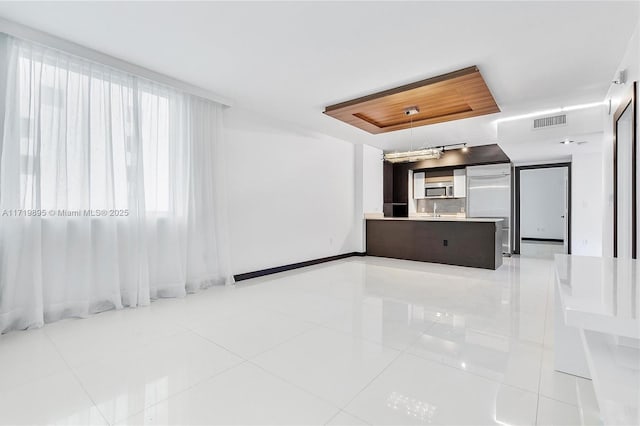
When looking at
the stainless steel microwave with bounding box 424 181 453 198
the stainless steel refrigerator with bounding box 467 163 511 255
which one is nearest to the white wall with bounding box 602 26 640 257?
the stainless steel refrigerator with bounding box 467 163 511 255

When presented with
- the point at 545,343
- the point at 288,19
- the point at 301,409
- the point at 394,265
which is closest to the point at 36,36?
the point at 288,19

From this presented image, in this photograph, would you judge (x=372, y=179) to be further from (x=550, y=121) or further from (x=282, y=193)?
(x=550, y=121)

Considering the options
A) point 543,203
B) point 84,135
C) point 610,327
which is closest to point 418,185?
point 543,203

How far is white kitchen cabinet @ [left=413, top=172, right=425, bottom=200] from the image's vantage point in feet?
27.1

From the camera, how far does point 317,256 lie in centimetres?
598

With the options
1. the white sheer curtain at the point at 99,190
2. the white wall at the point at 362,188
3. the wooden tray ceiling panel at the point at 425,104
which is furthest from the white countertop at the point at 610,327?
the white wall at the point at 362,188

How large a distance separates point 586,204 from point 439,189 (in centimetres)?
306

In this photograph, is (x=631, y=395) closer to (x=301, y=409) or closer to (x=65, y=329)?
(x=301, y=409)

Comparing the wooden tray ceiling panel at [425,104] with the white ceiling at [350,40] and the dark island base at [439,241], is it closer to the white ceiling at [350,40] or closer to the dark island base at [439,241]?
the white ceiling at [350,40]

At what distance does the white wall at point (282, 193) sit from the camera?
4.53 m

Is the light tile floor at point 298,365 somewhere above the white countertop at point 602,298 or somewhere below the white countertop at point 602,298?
below

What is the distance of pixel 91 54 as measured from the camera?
9.57 feet

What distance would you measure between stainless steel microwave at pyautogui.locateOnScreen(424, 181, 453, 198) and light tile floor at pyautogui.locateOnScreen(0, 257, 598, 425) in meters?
4.64

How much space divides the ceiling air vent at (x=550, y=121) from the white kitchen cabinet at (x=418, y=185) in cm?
342
